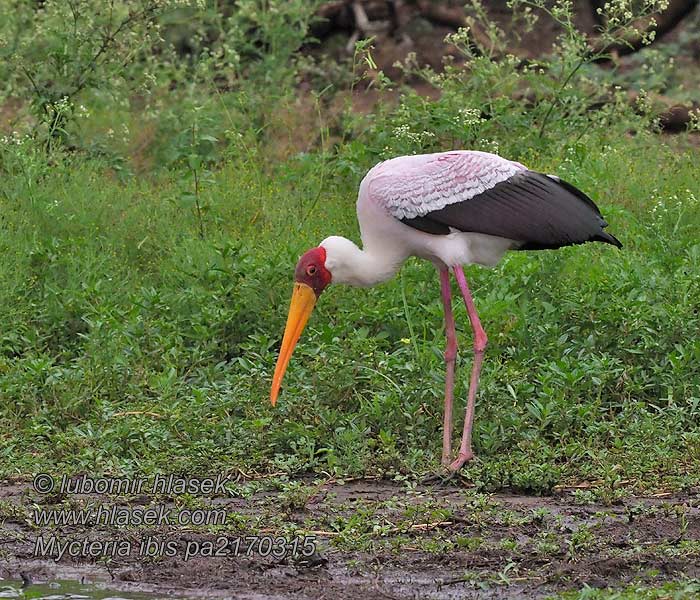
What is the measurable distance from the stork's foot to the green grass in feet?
0.21

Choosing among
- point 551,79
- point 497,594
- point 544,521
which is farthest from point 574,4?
point 497,594

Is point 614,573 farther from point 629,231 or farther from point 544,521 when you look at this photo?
point 629,231

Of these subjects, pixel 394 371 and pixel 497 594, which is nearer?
pixel 497 594

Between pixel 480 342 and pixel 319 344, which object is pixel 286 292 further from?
pixel 480 342

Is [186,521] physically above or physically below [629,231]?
below

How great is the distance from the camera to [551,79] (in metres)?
8.73

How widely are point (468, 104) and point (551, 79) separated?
971mm

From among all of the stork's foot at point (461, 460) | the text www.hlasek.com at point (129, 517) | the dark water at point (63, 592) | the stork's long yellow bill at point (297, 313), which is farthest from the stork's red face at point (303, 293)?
the dark water at point (63, 592)

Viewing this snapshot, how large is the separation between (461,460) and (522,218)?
105cm

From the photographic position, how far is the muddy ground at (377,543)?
4.16 metres

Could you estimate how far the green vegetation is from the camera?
5.64 meters

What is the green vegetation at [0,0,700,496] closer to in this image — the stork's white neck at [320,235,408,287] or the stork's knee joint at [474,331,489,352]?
the stork's knee joint at [474,331,489,352]

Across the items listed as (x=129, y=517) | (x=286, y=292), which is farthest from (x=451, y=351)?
(x=129, y=517)

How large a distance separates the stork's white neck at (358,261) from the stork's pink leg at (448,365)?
25 cm
